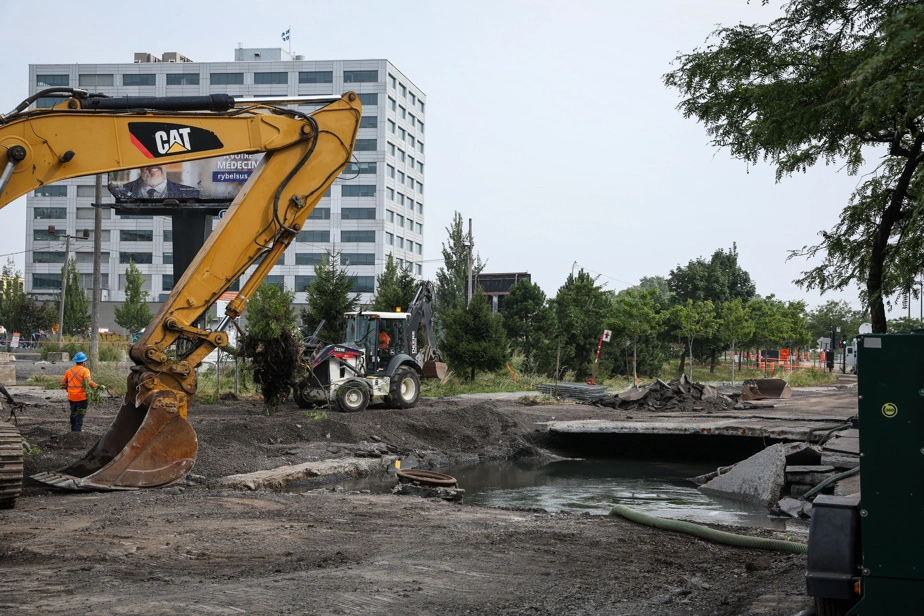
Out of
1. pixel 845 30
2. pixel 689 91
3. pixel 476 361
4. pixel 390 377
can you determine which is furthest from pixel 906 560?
pixel 476 361

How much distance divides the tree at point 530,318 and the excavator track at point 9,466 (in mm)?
28328

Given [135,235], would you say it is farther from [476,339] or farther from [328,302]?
[476,339]

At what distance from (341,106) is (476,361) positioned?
2115 centimetres

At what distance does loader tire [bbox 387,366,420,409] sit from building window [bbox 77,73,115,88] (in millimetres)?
76745

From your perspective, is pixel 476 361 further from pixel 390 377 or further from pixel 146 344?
pixel 146 344

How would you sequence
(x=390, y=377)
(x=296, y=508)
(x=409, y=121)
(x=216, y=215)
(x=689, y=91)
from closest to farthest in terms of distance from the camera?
(x=296, y=508)
(x=689, y=91)
(x=390, y=377)
(x=216, y=215)
(x=409, y=121)

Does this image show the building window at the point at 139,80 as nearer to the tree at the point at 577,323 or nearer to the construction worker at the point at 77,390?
the tree at the point at 577,323

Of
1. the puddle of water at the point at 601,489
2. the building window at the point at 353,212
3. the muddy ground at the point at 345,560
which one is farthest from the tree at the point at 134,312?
the muddy ground at the point at 345,560

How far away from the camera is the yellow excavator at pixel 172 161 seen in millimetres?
9219

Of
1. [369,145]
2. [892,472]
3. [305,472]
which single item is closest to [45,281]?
[369,145]

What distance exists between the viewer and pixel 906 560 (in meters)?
4.16

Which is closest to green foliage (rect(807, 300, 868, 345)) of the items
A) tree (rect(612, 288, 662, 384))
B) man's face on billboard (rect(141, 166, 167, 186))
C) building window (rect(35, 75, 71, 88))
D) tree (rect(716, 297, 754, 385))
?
tree (rect(716, 297, 754, 385))

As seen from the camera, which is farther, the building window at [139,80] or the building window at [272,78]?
the building window at [272,78]

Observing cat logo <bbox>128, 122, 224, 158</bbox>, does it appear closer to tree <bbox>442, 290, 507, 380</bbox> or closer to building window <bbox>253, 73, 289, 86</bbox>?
tree <bbox>442, 290, 507, 380</bbox>
